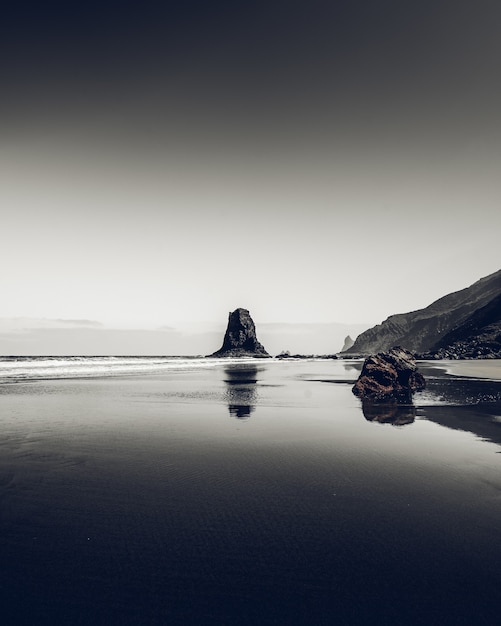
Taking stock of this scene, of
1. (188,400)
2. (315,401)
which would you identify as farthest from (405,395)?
(188,400)

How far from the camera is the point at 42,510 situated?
5.57 meters

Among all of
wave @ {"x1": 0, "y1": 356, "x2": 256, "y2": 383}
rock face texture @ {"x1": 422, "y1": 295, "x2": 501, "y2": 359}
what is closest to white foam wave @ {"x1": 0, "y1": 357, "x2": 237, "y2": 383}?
wave @ {"x1": 0, "y1": 356, "x2": 256, "y2": 383}

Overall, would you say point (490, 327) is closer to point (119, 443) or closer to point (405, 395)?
point (405, 395)

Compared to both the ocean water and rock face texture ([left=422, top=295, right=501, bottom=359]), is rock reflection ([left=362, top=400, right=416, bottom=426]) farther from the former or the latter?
rock face texture ([left=422, top=295, right=501, bottom=359])

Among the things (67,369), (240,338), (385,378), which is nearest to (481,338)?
(385,378)

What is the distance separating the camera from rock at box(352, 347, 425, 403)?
2141 cm

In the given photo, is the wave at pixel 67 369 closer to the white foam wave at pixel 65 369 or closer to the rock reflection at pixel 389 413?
the white foam wave at pixel 65 369

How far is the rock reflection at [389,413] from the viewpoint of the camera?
13188 mm

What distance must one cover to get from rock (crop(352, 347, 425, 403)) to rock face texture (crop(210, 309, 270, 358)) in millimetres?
151132

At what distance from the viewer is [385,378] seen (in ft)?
72.0

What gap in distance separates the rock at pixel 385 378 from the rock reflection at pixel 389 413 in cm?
334

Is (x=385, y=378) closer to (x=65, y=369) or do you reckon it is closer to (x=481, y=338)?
(x=65, y=369)

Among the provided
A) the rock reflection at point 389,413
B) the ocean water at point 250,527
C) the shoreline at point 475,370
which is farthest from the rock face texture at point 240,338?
the ocean water at point 250,527

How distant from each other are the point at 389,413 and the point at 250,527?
37.7 ft
